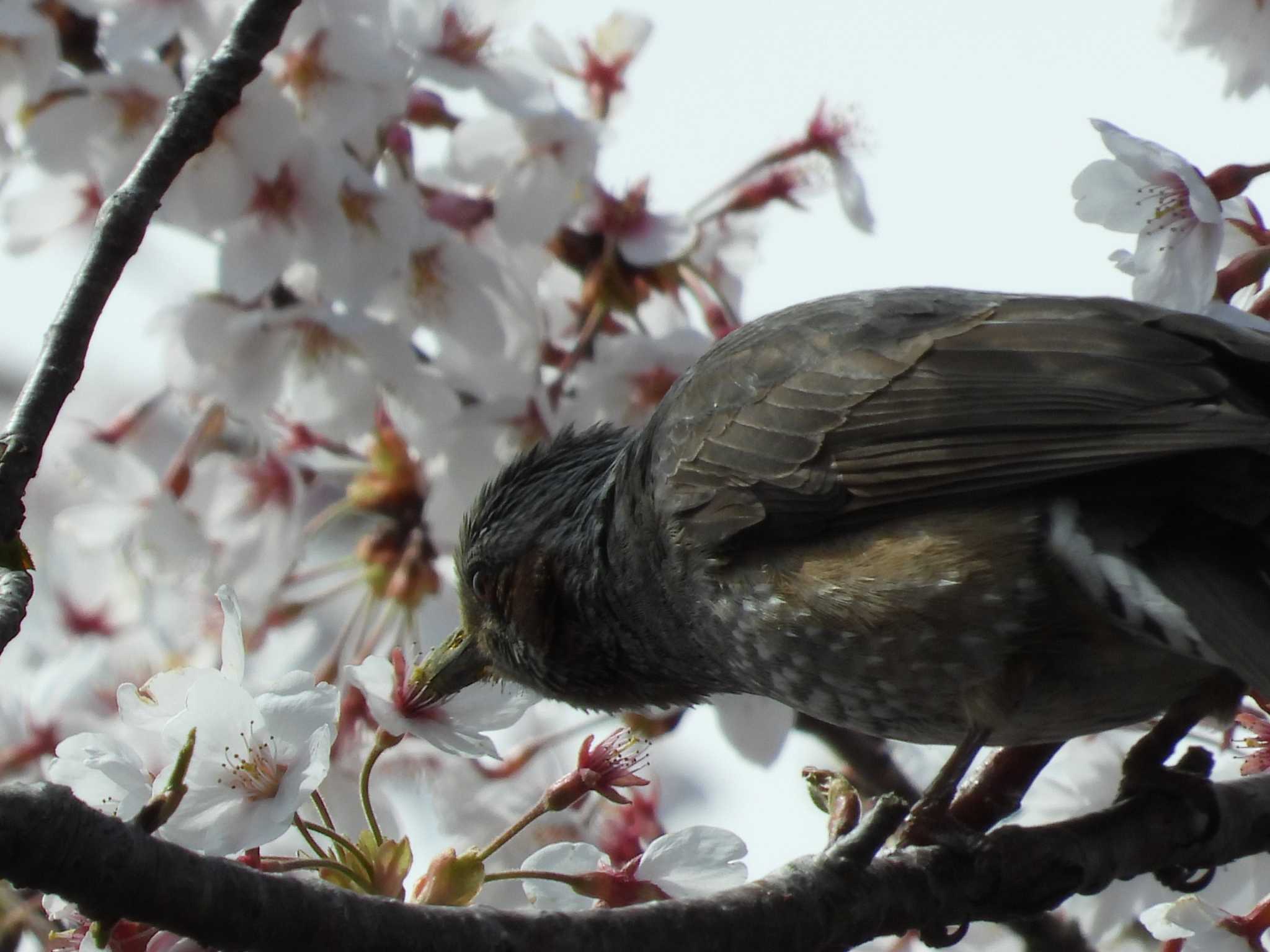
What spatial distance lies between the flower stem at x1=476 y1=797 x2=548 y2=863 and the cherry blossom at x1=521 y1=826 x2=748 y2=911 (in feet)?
0.17

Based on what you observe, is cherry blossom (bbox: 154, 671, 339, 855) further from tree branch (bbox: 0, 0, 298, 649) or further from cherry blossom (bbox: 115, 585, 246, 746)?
tree branch (bbox: 0, 0, 298, 649)

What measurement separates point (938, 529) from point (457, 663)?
106 cm

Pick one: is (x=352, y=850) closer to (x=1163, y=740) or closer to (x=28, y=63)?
(x=1163, y=740)

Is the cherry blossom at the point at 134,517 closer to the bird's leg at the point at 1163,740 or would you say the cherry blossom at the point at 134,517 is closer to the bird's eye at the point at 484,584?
the bird's eye at the point at 484,584

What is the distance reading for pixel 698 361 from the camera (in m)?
3.25

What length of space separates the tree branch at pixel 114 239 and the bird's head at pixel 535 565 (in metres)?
1.27

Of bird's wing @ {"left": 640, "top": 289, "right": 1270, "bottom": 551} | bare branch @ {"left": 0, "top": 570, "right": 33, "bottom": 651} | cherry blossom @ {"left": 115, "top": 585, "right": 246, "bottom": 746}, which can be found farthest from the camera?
bird's wing @ {"left": 640, "top": 289, "right": 1270, "bottom": 551}

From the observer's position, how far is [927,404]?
2701 millimetres

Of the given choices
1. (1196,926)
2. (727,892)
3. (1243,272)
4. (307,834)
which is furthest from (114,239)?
(1196,926)

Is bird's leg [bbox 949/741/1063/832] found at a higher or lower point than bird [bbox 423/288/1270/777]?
lower

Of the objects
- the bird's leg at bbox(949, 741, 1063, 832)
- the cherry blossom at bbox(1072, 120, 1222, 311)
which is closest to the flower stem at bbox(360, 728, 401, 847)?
the bird's leg at bbox(949, 741, 1063, 832)

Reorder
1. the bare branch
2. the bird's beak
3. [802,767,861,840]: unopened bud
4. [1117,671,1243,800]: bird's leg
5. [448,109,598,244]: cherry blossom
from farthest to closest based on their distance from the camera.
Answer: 1. [448,109,598,244]: cherry blossom
2. the bird's beak
3. [1117,671,1243,800]: bird's leg
4. [802,767,861,840]: unopened bud
5. the bare branch

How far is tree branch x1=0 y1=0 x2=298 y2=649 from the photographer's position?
6.34 feet

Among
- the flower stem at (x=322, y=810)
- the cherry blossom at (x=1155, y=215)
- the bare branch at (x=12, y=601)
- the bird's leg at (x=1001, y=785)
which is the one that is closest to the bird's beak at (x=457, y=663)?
the flower stem at (x=322, y=810)
